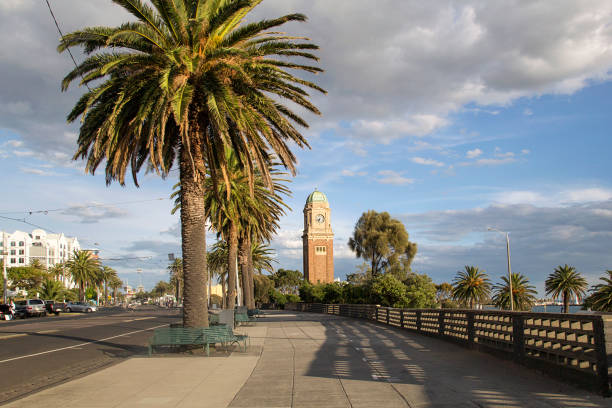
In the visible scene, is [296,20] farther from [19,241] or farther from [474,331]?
[19,241]

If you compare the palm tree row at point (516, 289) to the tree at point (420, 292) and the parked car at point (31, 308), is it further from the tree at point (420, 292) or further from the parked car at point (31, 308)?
the parked car at point (31, 308)

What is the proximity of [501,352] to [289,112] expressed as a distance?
1070 centimetres

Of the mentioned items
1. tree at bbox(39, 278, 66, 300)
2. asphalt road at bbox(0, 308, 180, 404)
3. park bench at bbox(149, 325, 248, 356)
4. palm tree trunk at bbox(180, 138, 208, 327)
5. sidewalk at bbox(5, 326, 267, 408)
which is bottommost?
tree at bbox(39, 278, 66, 300)

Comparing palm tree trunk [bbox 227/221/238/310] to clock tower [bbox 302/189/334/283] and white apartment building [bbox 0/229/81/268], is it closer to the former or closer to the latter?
clock tower [bbox 302/189/334/283]

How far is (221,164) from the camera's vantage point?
57.0ft

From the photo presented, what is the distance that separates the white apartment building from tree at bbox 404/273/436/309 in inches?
4678

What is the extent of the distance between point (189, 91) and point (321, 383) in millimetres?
9167

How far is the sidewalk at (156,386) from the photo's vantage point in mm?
8867

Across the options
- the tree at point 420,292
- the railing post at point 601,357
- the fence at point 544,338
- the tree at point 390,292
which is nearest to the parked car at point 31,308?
the tree at point 390,292

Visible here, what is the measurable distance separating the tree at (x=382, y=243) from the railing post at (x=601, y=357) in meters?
58.9

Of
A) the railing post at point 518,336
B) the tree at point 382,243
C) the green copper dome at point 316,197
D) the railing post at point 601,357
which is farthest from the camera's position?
the green copper dome at point 316,197

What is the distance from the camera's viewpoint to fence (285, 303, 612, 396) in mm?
8508

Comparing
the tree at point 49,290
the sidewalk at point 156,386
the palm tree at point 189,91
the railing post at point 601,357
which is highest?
the palm tree at point 189,91

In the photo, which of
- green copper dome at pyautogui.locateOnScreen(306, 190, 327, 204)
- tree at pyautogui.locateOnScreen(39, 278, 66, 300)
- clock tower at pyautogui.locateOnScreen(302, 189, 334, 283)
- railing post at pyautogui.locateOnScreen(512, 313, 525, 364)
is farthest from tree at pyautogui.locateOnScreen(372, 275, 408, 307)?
green copper dome at pyautogui.locateOnScreen(306, 190, 327, 204)
